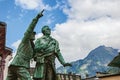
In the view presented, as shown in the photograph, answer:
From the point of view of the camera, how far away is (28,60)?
571 inches

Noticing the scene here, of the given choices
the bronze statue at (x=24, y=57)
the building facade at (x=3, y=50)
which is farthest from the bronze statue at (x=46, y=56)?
the building facade at (x=3, y=50)

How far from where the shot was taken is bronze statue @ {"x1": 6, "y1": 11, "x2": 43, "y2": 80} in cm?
1418

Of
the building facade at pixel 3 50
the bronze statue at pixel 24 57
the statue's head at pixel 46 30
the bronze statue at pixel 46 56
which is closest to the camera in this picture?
the bronze statue at pixel 24 57

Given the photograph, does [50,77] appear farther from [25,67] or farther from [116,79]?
[116,79]

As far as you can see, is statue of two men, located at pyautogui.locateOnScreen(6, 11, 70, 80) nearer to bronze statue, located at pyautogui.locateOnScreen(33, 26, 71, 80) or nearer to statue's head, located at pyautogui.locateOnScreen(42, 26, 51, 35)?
bronze statue, located at pyautogui.locateOnScreen(33, 26, 71, 80)

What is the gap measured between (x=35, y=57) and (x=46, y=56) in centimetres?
42

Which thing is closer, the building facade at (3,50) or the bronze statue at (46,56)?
the bronze statue at (46,56)

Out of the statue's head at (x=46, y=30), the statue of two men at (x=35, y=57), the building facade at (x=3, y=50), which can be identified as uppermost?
the building facade at (x=3, y=50)

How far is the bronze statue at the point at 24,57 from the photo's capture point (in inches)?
558

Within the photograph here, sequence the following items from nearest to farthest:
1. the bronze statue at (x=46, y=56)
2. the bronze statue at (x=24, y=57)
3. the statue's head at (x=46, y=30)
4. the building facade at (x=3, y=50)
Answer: the bronze statue at (x=24, y=57)
the bronze statue at (x=46, y=56)
the statue's head at (x=46, y=30)
the building facade at (x=3, y=50)

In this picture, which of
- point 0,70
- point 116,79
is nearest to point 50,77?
point 0,70

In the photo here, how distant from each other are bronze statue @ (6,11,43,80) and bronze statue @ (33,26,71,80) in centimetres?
30

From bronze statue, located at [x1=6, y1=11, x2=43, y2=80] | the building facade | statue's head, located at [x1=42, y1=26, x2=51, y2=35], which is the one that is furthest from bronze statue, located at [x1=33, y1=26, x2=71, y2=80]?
the building facade

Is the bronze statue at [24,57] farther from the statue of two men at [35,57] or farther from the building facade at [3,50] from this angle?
the building facade at [3,50]
